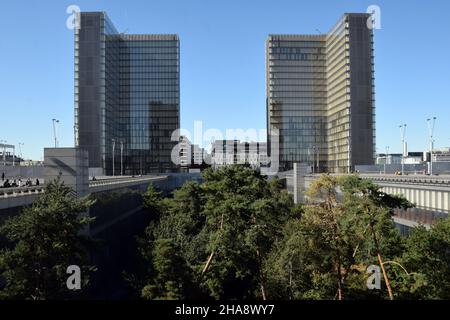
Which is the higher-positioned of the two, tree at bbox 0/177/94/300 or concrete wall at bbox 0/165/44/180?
concrete wall at bbox 0/165/44/180

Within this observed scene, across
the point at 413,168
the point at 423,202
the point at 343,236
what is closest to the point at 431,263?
the point at 343,236

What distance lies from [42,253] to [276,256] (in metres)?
23.6

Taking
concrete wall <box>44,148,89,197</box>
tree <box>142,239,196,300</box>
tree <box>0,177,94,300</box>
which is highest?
concrete wall <box>44,148,89,197</box>

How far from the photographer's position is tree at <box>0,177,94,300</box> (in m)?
19.5

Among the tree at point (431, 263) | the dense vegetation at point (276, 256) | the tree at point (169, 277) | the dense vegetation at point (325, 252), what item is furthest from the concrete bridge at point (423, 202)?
the tree at point (169, 277)

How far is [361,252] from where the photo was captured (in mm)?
30734

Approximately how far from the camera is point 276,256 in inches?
1561

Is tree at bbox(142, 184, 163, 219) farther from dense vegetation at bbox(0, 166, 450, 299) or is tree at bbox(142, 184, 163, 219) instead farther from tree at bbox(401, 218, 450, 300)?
tree at bbox(401, 218, 450, 300)

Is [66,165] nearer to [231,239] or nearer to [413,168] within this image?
[231,239]

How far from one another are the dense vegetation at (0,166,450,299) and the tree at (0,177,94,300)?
42 mm

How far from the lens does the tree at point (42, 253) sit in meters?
19.5

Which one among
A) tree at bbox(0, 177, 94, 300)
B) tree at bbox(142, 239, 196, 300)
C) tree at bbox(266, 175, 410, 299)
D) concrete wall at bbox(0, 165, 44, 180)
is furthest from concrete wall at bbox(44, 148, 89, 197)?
concrete wall at bbox(0, 165, 44, 180)

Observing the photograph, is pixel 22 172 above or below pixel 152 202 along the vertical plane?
above
